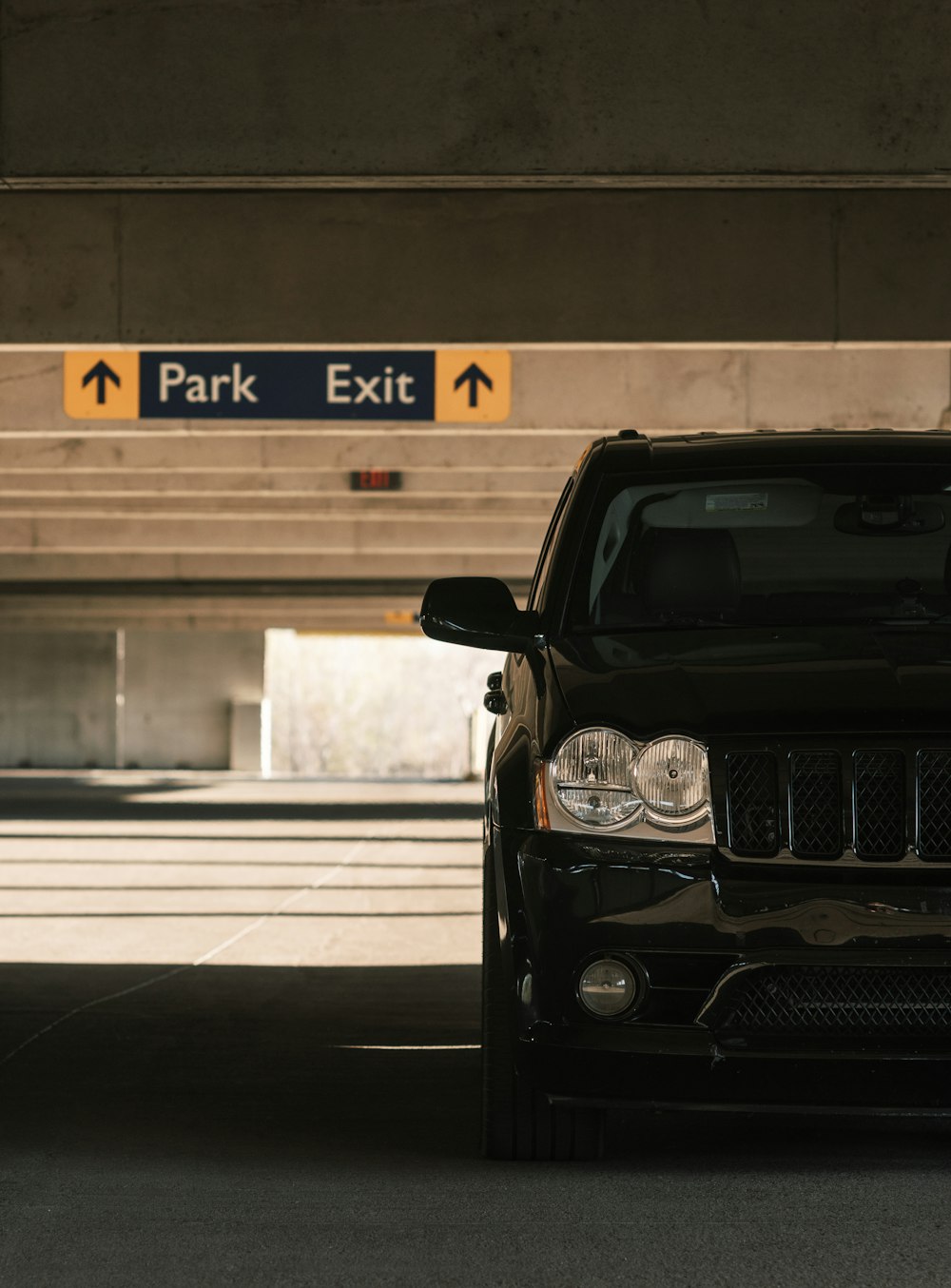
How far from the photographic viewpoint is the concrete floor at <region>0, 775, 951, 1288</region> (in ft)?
14.3

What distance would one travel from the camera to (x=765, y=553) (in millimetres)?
6582

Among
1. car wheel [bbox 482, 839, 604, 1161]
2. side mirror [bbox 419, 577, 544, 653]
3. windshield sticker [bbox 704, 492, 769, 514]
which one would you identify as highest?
windshield sticker [bbox 704, 492, 769, 514]

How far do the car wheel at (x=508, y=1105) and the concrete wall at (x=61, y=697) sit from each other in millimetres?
53065

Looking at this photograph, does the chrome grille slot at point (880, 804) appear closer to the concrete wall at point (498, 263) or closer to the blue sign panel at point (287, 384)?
the concrete wall at point (498, 263)

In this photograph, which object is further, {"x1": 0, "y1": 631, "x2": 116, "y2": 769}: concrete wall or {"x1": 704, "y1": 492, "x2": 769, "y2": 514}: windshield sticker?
{"x1": 0, "y1": 631, "x2": 116, "y2": 769}: concrete wall

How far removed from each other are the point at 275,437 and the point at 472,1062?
15124 millimetres

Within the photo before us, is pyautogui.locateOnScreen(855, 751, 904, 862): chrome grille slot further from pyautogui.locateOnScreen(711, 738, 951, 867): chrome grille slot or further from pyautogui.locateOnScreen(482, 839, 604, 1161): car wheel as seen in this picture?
pyautogui.locateOnScreen(482, 839, 604, 1161): car wheel

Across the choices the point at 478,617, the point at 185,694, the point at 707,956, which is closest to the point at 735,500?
the point at 478,617

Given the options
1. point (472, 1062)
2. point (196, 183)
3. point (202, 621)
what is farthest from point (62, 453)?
point (202, 621)

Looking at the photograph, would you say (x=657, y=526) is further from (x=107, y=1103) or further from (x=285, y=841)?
(x=285, y=841)

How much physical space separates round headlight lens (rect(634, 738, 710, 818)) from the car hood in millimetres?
47

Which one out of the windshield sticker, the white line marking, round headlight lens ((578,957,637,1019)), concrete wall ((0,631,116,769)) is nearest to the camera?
round headlight lens ((578,957,637,1019))

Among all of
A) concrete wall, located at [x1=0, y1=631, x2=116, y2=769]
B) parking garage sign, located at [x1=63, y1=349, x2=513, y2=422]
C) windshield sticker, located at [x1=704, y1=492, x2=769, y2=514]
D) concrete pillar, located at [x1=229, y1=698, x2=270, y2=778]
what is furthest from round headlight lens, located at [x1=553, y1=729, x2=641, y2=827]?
concrete wall, located at [x1=0, y1=631, x2=116, y2=769]

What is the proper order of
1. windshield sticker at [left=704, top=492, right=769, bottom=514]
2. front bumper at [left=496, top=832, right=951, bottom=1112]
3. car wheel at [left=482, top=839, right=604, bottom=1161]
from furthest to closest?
windshield sticker at [left=704, top=492, right=769, bottom=514] → car wheel at [left=482, top=839, right=604, bottom=1161] → front bumper at [left=496, top=832, right=951, bottom=1112]
